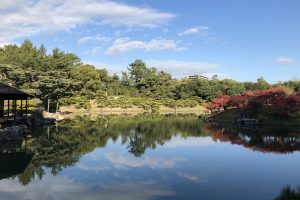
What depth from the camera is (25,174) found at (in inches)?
493

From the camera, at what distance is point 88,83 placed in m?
60.4

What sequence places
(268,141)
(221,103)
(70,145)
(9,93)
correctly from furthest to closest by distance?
(221,103), (9,93), (268,141), (70,145)

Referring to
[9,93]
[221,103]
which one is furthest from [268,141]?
[221,103]

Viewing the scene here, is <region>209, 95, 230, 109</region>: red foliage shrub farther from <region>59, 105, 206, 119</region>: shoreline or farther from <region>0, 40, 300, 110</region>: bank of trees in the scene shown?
<region>0, 40, 300, 110</region>: bank of trees

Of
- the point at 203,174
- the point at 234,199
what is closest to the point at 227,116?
the point at 203,174

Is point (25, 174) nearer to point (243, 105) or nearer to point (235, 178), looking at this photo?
point (235, 178)

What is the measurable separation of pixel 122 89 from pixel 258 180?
→ 57.8 m

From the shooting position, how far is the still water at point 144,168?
1024 centimetres

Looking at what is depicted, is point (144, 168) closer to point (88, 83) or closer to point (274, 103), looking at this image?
point (274, 103)

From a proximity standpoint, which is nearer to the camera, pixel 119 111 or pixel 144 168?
pixel 144 168

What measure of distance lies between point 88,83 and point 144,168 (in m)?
47.8

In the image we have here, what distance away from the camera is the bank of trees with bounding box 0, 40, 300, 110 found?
4116 centimetres

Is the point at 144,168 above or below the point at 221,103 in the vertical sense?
below

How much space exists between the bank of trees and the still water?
19.3m
